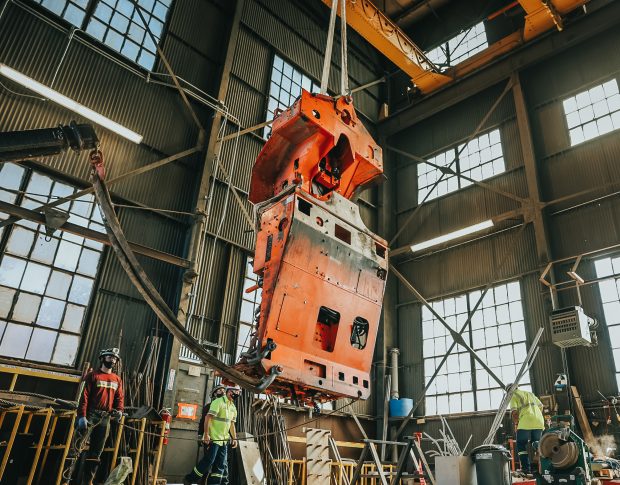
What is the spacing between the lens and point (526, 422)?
8.06 m

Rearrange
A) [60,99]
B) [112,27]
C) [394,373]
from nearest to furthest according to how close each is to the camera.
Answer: [60,99], [112,27], [394,373]

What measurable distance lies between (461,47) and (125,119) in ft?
38.0

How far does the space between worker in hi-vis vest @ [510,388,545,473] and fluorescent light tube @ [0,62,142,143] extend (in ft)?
29.4

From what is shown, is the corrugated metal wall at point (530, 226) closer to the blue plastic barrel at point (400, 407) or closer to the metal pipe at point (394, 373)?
the metal pipe at point (394, 373)

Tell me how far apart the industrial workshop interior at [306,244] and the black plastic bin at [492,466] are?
3cm

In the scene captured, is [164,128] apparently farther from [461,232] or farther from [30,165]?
[461,232]

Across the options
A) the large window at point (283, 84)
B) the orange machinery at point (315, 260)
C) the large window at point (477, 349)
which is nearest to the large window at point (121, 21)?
the large window at point (283, 84)

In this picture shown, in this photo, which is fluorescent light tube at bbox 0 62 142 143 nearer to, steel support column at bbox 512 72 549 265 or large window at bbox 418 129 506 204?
large window at bbox 418 129 506 204

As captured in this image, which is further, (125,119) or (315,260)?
(125,119)

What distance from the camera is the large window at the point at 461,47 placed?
51.6ft

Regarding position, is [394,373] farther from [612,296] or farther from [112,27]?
[112,27]

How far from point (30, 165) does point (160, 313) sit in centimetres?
→ 829

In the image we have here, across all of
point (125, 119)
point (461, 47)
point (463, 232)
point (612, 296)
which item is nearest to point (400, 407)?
point (463, 232)

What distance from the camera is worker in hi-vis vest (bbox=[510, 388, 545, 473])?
7965 millimetres
